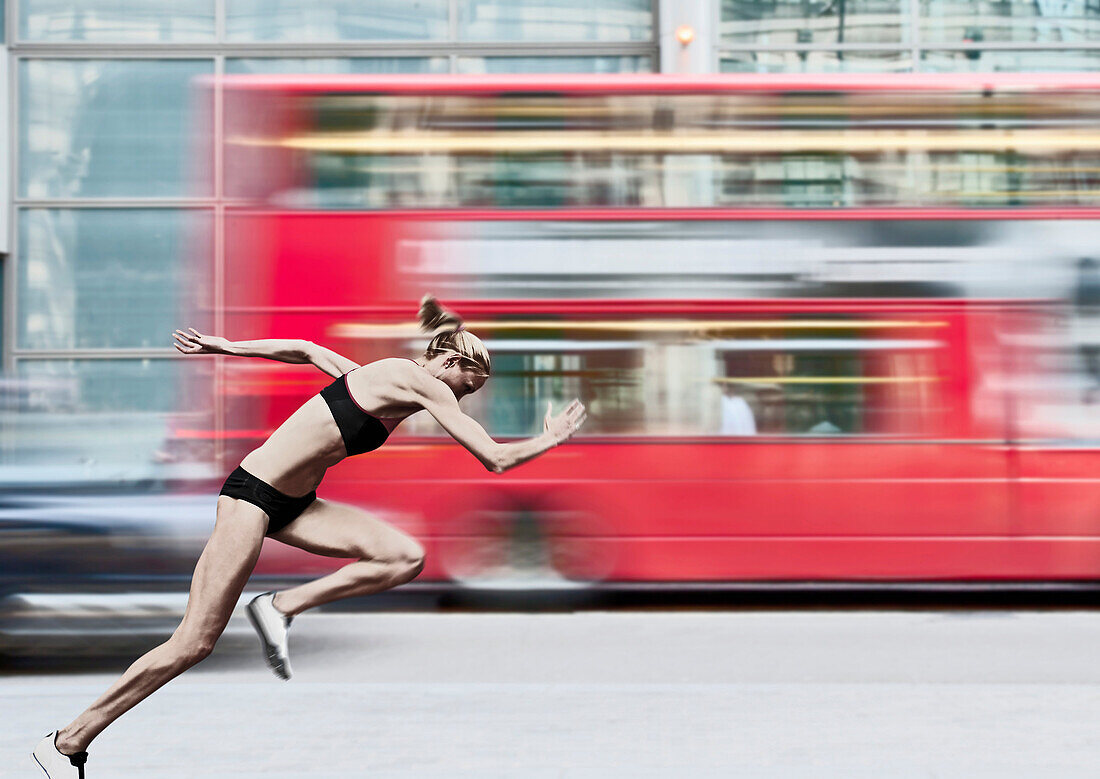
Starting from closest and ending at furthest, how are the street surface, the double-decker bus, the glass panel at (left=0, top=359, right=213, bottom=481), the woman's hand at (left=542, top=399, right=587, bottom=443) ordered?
1. the woman's hand at (left=542, top=399, right=587, bottom=443)
2. the street surface
3. the glass panel at (left=0, top=359, right=213, bottom=481)
4. the double-decker bus

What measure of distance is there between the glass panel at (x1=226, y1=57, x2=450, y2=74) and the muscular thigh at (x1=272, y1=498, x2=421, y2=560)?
11.7m

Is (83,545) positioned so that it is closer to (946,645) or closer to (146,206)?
(946,645)

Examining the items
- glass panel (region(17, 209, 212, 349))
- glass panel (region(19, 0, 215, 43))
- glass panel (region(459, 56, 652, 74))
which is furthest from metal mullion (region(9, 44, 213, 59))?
glass panel (region(459, 56, 652, 74))

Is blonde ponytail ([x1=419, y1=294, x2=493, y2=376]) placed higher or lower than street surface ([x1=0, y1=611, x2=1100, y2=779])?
higher

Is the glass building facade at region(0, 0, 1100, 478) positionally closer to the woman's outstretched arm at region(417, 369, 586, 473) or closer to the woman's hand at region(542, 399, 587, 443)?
the woman's outstretched arm at region(417, 369, 586, 473)

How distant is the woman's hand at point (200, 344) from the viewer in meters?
3.65

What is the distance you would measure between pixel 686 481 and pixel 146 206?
28.7 ft

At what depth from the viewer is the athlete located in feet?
10.8

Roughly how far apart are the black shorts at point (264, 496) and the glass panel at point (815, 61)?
38.7 ft

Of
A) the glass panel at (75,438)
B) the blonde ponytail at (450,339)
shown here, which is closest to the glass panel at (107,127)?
the glass panel at (75,438)

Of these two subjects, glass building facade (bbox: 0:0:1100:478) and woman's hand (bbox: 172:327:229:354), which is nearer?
woman's hand (bbox: 172:327:229:354)

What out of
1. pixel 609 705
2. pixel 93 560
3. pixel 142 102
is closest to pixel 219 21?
pixel 142 102

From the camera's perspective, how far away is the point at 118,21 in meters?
14.7

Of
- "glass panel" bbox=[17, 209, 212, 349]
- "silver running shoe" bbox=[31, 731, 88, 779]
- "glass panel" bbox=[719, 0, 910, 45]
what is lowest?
"silver running shoe" bbox=[31, 731, 88, 779]
